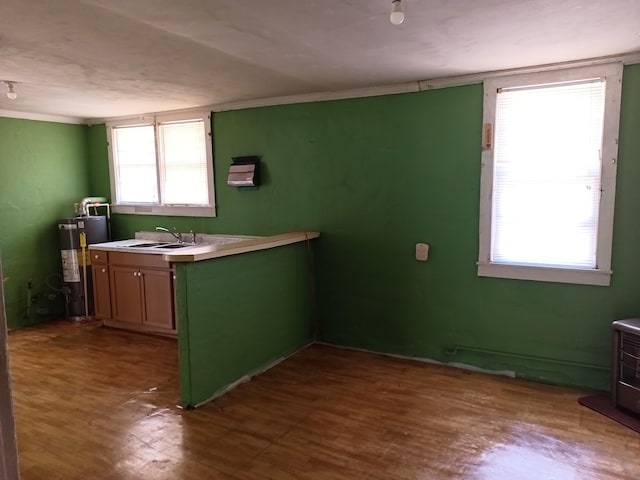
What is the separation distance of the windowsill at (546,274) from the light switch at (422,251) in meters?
0.43

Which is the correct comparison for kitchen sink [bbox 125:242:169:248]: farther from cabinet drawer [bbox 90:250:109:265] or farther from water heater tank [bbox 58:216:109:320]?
water heater tank [bbox 58:216:109:320]

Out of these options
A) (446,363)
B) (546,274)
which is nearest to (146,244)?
(446,363)

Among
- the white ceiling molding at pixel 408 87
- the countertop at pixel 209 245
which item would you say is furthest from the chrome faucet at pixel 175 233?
the white ceiling molding at pixel 408 87

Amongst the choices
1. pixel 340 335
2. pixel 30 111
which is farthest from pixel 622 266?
pixel 30 111

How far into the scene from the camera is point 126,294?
4918mm

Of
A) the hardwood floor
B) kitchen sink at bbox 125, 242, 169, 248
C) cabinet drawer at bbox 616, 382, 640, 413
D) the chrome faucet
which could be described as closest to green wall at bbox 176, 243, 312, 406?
the hardwood floor

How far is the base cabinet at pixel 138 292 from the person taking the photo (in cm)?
463

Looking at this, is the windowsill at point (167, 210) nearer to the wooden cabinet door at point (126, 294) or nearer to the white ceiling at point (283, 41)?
the wooden cabinet door at point (126, 294)

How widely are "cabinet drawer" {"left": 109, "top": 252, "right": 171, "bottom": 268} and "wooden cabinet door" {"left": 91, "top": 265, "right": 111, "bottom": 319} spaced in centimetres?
19

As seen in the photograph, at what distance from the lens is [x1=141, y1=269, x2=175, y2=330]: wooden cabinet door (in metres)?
4.61

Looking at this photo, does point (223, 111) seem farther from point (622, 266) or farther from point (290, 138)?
point (622, 266)

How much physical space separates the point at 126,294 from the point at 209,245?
1625mm

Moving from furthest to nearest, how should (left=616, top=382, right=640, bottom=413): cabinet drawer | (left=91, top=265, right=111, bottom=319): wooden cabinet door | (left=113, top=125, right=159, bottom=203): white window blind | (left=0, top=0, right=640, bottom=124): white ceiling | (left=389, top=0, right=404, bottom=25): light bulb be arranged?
1. (left=113, top=125, right=159, bottom=203): white window blind
2. (left=91, top=265, right=111, bottom=319): wooden cabinet door
3. (left=616, top=382, right=640, bottom=413): cabinet drawer
4. (left=0, top=0, right=640, bottom=124): white ceiling
5. (left=389, top=0, right=404, bottom=25): light bulb

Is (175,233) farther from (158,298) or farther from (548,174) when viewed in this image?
(548,174)
